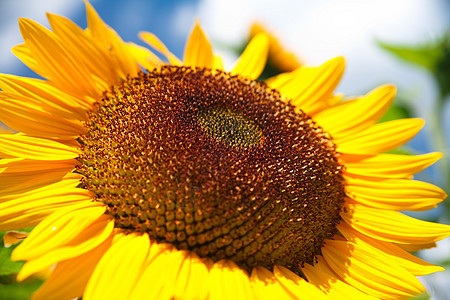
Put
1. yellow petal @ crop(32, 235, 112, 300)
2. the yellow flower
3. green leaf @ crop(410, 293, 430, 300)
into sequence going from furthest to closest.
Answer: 1. the yellow flower
2. green leaf @ crop(410, 293, 430, 300)
3. yellow petal @ crop(32, 235, 112, 300)

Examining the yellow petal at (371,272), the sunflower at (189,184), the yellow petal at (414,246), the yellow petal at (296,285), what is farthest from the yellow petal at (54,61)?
the yellow petal at (414,246)

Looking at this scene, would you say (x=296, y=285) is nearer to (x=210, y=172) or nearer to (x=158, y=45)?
(x=210, y=172)

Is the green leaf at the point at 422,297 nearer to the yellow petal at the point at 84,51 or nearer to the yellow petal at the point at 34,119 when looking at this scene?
the yellow petal at the point at 34,119

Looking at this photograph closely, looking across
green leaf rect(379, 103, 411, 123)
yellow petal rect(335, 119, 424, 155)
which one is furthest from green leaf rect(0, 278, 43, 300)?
green leaf rect(379, 103, 411, 123)

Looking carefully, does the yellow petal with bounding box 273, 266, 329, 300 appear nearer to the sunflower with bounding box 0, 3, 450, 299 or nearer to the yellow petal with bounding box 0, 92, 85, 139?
the sunflower with bounding box 0, 3, 450, 299

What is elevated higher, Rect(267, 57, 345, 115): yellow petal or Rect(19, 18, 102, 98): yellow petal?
Rect(267, 57, 345, 115): yellow petal

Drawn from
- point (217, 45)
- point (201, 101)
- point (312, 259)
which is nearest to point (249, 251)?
point (312, 259)

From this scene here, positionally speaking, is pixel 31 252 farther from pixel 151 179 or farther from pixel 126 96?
pixel 126 96
